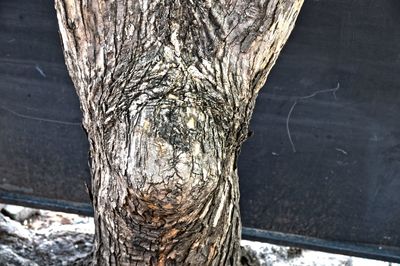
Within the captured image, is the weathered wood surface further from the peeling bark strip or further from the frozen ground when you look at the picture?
the peeling bark strip

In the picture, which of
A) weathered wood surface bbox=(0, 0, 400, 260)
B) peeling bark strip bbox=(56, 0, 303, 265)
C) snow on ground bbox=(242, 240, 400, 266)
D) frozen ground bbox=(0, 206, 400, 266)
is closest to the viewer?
peeling bark strip bbox=(56, 0, 303, 265)

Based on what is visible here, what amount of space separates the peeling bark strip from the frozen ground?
614 mm

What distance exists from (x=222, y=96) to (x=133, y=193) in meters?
0.24

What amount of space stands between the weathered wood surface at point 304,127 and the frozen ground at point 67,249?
90 mm

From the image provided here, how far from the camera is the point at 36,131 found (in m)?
1.93

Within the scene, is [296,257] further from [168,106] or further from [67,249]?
[168,106]

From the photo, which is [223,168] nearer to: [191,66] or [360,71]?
[191,66]

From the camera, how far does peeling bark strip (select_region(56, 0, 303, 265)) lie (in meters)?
1.00

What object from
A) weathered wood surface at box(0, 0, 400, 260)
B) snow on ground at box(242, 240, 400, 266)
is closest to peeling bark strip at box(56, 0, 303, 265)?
weathered wood surface at box(0, 0, 400, 260)

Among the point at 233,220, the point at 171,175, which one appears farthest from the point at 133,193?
the point at 233,220

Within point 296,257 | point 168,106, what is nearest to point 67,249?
point 296,257

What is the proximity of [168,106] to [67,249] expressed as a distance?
1005 millimetres

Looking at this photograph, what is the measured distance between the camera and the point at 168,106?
1016 millimetres

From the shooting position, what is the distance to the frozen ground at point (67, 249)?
6.08 feet
